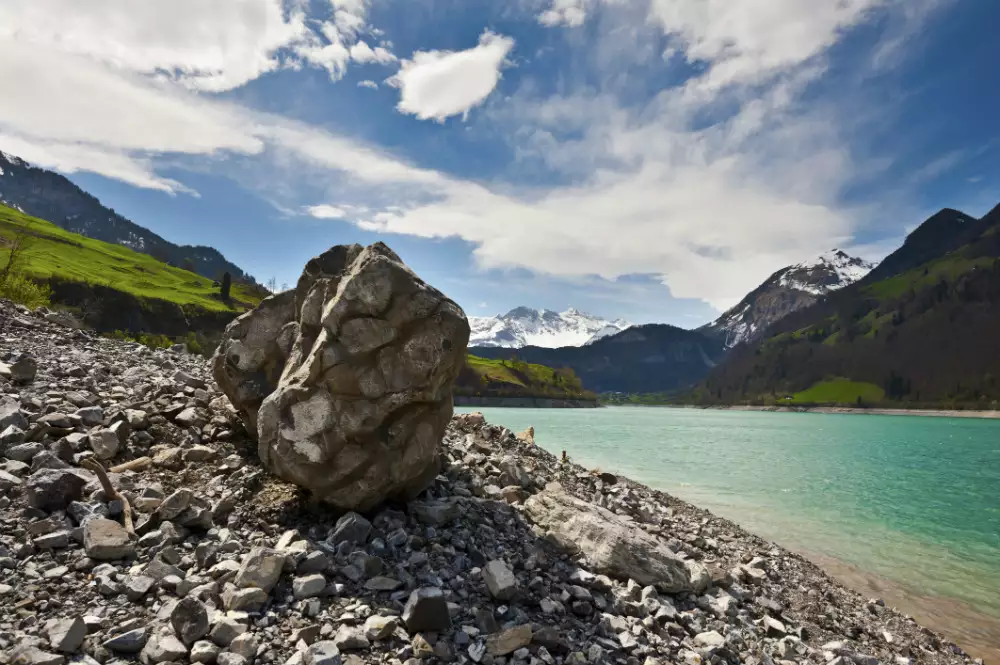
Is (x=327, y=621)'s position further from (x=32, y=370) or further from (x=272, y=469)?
(x=32, y=370)

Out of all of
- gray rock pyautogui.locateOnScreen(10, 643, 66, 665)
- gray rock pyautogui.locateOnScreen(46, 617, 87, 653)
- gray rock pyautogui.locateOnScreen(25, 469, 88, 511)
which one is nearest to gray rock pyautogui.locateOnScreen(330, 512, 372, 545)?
gray rock pyautogui.locateOnScreen(46, 617, 87, 653)

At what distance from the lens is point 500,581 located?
28.3 ft

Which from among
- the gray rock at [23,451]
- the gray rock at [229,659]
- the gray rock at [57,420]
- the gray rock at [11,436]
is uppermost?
the gray rock at [57,420]

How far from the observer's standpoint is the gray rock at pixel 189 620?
629 cm

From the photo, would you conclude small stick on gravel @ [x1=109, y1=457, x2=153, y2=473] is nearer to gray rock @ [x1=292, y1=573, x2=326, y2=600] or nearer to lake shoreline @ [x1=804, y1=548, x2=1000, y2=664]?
gray rock @ [x1=292, y1=573, x2=326, y2=600]

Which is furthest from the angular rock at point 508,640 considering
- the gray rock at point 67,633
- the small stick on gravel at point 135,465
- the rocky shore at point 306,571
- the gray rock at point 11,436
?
the gray rock at point 11,436

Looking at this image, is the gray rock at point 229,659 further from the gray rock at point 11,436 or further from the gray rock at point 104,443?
the gray rock at point 11,436

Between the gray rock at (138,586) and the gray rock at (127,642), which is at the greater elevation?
the gray rock at (138,586)

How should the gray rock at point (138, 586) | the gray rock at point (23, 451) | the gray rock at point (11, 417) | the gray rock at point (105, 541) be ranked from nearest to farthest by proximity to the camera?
the gray rock at point (138, 586)
the gray rock at point (105, 541)
the gray rock at point (23, 451)
the gray rock at point (11, 417)

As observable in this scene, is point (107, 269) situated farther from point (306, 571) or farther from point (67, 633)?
point (67, 633)

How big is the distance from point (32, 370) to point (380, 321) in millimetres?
10291

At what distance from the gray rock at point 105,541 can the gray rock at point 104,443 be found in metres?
2.97

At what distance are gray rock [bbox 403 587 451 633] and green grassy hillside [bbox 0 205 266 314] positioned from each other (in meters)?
108

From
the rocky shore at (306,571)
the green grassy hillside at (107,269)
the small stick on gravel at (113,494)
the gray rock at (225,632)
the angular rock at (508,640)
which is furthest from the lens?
the green grassy hillside at (107,269)
